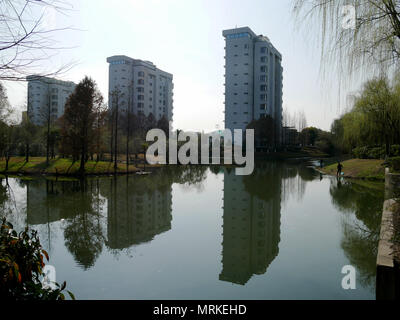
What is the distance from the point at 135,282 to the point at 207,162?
129 feet

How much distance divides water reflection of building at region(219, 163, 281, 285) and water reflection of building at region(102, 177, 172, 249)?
2.06 meters

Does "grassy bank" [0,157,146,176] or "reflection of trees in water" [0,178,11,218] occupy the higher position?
"grassy bank" [0,157,146,176]

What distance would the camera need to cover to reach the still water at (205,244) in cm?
496

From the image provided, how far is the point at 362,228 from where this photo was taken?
8.73m

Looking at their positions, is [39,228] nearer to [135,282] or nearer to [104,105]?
[135,282]

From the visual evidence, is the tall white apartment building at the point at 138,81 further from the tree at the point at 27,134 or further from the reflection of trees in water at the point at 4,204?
the reflection of trees in water at the point at 4,204

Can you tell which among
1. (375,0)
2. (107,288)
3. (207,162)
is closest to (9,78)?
(107,288)

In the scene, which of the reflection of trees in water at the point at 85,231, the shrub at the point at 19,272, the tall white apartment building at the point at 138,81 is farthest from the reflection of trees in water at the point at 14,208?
the tall white apartment building at the point at 138,81

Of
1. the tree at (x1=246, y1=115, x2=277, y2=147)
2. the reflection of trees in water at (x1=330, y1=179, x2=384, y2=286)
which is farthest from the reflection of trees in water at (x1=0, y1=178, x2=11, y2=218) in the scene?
the tree at (x1=246, y1=115, x2=277, y2=147)

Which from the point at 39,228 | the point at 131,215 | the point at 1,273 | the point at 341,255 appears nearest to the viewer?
the point at 1,273

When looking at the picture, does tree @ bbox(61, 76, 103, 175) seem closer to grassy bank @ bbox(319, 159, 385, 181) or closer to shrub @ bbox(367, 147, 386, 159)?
grassy bank @ bbox(319, 159, 385, 181)

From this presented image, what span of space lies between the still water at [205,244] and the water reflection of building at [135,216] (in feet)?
0.11

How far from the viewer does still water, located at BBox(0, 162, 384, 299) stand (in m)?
4.96

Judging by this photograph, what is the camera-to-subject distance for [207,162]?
44.3 metres
